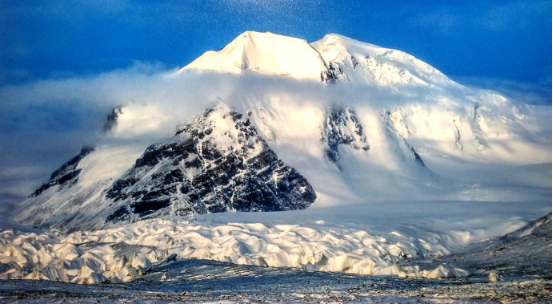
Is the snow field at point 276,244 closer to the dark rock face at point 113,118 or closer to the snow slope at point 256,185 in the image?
the snow slope at point 256,185

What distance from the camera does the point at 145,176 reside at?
159625mm

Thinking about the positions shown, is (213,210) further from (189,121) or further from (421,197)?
(421,197)

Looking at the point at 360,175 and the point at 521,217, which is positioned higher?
the point at 360,175

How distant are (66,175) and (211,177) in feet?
156

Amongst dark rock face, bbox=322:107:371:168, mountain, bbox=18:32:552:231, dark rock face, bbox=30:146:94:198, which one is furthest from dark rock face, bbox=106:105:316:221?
dark rock face, bbox=30:146:94:198

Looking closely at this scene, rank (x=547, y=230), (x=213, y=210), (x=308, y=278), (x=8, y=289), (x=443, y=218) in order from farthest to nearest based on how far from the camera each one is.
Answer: (x=213, y=210), (x=443, y=218), (x=308, y=278), (x=547, y=230), (x=8, y=289)

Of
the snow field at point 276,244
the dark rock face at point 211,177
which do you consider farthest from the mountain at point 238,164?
the snow field at point 276,244

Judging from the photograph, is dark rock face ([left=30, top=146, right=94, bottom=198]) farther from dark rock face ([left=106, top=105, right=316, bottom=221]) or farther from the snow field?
the snow field

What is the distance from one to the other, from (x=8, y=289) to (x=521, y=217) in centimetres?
8545

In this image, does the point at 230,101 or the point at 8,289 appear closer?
the point at 8,289

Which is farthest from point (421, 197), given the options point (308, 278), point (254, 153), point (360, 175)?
point (308, 278)

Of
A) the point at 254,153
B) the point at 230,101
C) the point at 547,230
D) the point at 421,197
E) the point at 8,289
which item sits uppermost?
the point at 230,101

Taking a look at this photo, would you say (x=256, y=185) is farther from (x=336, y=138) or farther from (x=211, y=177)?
(x=336, y=138)

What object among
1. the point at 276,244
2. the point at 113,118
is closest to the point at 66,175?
the point at 113,118
